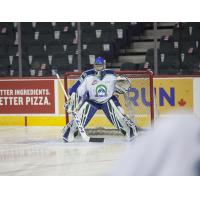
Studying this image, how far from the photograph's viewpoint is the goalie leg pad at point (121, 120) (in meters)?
7.86

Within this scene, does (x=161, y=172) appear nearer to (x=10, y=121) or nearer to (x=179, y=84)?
(x=179, y=84)

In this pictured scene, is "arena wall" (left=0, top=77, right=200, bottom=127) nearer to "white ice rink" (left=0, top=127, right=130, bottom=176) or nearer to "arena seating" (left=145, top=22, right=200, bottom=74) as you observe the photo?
"arena seating" (left=145, top=22, right=200, bottom=74)

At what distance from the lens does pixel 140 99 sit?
A: 8547mm

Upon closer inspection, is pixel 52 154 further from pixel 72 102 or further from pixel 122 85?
pixel 122 85

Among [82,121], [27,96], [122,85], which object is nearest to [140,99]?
[122,85]

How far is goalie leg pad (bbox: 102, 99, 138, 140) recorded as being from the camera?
786 centimetres

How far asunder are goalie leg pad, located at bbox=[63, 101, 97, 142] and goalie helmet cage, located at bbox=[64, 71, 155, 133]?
61cm

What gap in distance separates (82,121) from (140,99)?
1028 mm

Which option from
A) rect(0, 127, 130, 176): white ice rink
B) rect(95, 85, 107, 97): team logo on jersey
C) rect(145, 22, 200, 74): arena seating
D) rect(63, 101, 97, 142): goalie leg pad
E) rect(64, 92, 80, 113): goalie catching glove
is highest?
rect(145, 22, 200, 74): arena seating

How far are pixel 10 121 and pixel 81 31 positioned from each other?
1.74 metres

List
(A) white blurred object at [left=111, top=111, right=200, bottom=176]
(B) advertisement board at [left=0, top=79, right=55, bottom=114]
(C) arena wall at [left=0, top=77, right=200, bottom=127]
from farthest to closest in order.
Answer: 1. (B) advertisement board at [left=0, top=79, right=55, bottom=114]
2. (C) arena wall at [left=0, top=77, right=200, bottom=127]
3. (A) white blurred object at [left=111, top=111, right=200, bottom=176]

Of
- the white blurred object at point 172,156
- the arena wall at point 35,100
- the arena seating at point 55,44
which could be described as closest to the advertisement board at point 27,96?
the arena wall at point 35,100

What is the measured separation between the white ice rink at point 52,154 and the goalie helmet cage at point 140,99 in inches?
17.3

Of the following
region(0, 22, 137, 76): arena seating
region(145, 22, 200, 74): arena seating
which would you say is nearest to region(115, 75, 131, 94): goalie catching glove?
region(145, 22, 200, 74): arena seating
